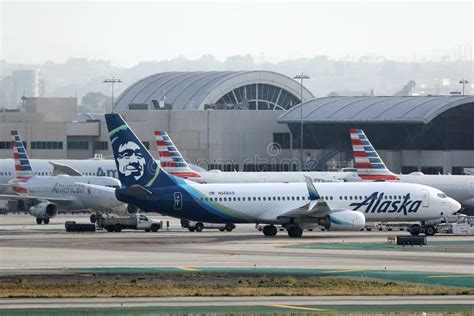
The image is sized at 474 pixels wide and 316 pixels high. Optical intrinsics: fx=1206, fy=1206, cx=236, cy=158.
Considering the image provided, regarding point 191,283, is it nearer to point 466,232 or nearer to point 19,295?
point 19,295

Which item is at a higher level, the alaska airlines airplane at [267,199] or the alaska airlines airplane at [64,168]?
the alaska airlines airplane at [64,168]

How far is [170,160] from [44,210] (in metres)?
14.1

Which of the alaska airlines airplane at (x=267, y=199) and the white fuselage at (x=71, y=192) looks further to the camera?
the white fuselage at (x=71, y=192)

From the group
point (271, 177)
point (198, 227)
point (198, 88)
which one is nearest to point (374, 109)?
point (198, 88)

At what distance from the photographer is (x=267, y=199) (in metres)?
85.2

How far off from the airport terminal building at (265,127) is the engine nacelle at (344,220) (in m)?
68.2

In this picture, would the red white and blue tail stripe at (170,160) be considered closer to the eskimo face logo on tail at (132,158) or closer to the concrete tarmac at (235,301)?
the eskimo face logo on tail at (132,158)

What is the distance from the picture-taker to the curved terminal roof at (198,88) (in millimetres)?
175000

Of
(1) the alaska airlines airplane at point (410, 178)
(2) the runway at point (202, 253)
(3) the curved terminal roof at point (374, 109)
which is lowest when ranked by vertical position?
(2) the runway at point (202, 253)

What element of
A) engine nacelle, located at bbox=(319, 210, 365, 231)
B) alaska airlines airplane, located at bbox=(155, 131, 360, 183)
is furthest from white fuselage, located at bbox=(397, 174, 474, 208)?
engine nacelle, located at bbox=(319, 210, 365, 231)

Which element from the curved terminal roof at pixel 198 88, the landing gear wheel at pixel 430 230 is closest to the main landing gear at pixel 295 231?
the landing gear wheel at pixel 430 230

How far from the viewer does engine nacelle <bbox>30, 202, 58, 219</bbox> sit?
107688 mm

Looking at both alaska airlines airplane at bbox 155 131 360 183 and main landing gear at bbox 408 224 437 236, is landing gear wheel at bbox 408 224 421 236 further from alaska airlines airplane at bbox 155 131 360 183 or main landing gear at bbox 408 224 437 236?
alaska airlines airplane at bbox 155 131 360 183

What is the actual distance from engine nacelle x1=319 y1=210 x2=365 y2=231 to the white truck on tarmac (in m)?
16.0
